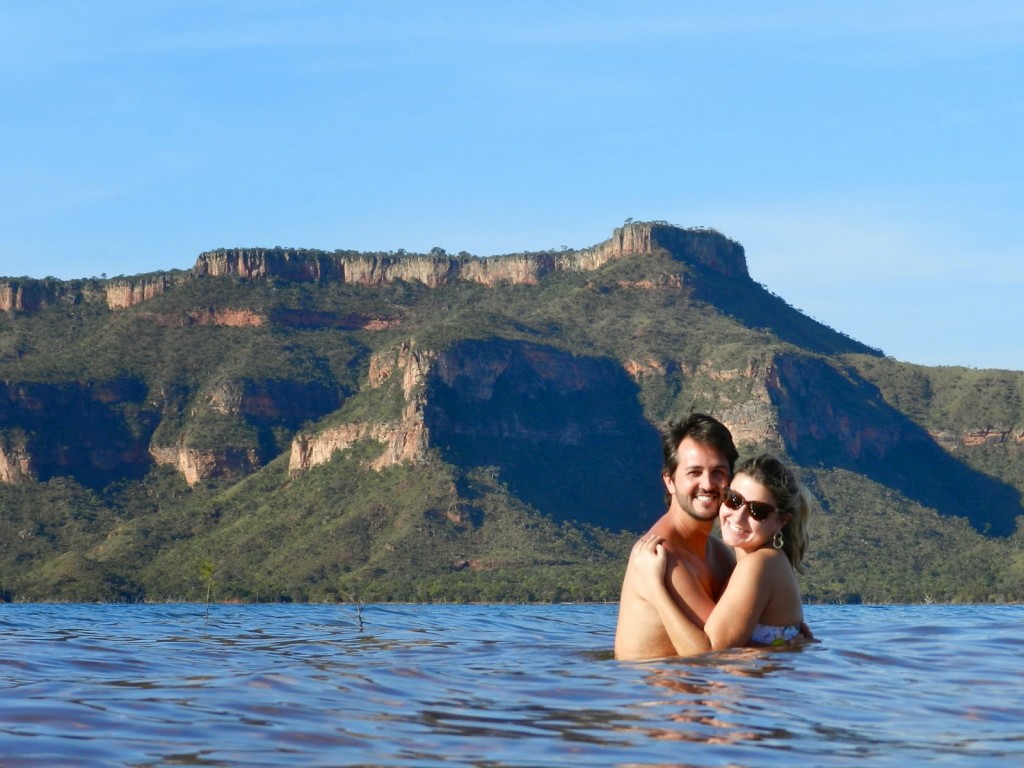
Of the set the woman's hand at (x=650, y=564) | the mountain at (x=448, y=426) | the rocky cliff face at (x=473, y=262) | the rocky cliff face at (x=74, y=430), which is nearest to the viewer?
the woman's hand at (x=650, y=564)

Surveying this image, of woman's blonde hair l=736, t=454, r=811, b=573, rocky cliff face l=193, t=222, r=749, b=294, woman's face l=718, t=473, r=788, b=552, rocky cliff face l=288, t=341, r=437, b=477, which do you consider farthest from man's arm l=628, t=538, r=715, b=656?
rocky cliff face l=193, t=222, r=749, b=294

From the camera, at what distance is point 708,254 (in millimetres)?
171750

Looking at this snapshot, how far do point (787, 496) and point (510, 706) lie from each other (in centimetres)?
262

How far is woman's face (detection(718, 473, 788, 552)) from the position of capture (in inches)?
439

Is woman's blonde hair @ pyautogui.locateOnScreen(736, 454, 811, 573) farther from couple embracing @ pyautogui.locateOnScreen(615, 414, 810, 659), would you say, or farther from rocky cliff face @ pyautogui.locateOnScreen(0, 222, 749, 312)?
rocky cliff face @ pyautogui.locateOnScreen(0, 222, 749, 312)

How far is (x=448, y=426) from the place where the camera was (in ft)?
443

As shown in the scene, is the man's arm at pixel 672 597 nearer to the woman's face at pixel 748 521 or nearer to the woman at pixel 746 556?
the woman at pixel 746 556

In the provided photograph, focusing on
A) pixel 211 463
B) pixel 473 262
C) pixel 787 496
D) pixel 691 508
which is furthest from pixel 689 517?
pixel 473 262

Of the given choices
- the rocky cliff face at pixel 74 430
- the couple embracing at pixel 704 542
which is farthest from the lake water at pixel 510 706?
the rocky cliff face at pixel 74 430

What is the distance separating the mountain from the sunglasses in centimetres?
8536

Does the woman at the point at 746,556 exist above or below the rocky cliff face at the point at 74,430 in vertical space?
below

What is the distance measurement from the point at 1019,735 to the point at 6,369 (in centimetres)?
14993

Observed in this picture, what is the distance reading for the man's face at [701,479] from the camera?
11.2m

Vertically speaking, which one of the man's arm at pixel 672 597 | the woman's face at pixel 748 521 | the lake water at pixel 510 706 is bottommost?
the lake water at pixel 510 706
